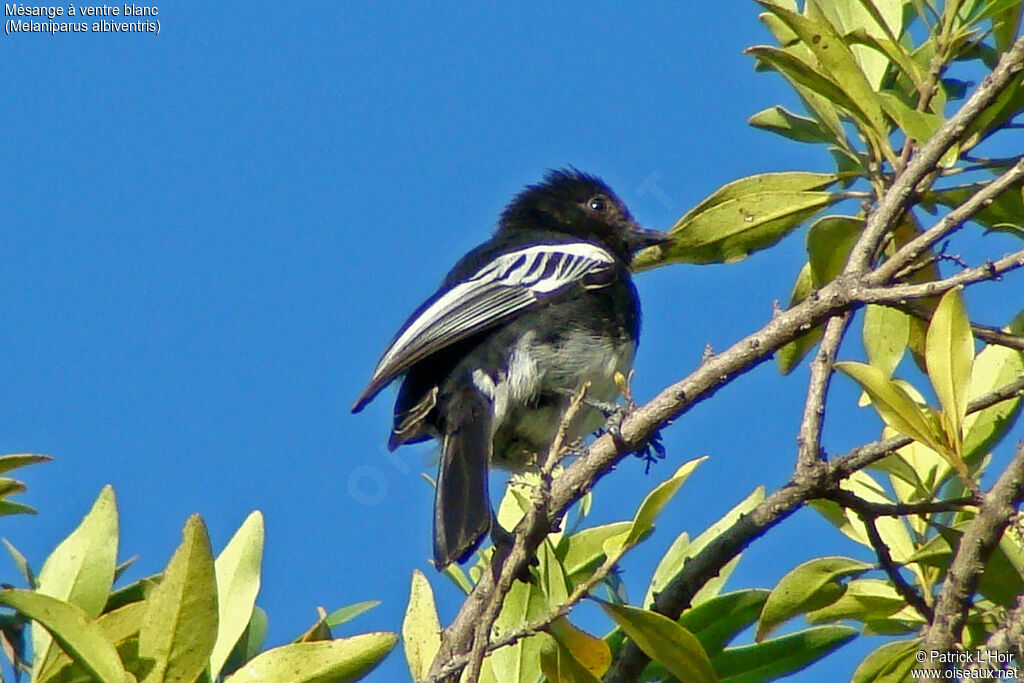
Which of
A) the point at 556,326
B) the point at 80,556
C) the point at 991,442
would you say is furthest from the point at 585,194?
the point at 80,556

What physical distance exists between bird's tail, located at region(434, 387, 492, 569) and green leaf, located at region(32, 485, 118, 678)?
1.08 meters

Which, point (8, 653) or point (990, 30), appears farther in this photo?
point (990, 30)

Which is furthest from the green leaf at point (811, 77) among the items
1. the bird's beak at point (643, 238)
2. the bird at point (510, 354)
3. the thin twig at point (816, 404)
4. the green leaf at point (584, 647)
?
the bird's beak at point (643, 238)

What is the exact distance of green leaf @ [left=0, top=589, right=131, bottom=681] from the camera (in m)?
2.06

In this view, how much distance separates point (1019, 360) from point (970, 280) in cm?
72

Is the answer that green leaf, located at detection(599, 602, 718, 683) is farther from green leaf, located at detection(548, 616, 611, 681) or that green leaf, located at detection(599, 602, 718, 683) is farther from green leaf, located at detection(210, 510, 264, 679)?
green leaf, located at detection(210, 510, 264, 679)

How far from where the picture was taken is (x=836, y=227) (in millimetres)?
3217

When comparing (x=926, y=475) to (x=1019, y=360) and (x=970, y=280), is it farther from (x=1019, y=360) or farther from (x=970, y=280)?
(x=970, y=280)

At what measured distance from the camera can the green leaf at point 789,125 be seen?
348 cm

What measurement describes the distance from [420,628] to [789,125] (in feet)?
5.38

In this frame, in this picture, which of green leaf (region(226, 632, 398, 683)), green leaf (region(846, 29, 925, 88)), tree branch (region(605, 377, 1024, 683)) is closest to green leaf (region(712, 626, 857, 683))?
tree branch (region(605, 377, 1024, 683))

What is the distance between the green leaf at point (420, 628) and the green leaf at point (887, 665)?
2.72 feet

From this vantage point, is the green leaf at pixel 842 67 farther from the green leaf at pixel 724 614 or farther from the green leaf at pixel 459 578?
the green leaf at pixel 459 578

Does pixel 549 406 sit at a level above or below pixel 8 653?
above
